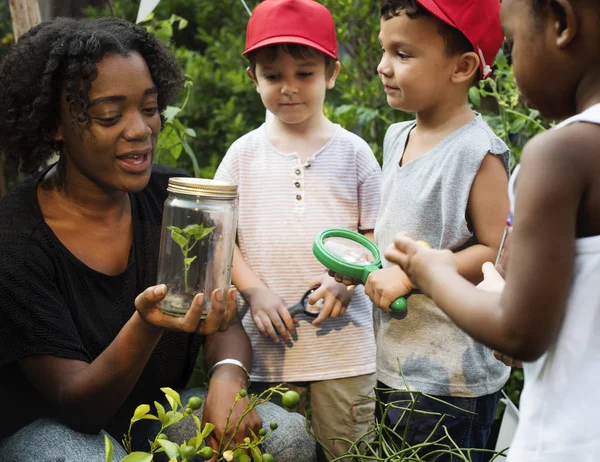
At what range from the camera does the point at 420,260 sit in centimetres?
119

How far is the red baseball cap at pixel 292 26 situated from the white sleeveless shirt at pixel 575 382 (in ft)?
4.06

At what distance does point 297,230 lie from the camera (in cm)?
225

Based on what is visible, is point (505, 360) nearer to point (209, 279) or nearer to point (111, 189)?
point (209, 279)

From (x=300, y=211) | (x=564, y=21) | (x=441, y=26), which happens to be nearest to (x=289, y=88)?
(x=300, y=211)

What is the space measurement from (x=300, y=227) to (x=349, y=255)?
1.19 ft

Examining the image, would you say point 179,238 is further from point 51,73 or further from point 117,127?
point 51,73

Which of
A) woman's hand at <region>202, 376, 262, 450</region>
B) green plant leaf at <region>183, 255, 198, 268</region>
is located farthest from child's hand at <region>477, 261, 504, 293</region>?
woman's hand at <region>202, 376, 262, 450</region>

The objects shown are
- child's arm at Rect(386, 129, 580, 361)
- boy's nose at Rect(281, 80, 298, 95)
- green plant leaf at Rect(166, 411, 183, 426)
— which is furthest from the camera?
boy's nose at Rect(281, 80, 298, 95)

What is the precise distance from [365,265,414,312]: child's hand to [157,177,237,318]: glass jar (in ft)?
1.11

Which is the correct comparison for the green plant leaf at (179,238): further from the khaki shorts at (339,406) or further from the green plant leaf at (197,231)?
the khaki shorts at (339,406)

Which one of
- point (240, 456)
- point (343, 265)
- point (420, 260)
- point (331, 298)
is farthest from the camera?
point (331, 298)

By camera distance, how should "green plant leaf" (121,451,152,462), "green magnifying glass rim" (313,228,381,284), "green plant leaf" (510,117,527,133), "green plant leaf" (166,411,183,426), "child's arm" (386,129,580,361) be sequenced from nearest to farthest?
"child's arm" (386,129,580,361) < "green plant leaf" (121,451,152,462) < "green plant leaf" (166,411,183,426) < "green magnifying glass rim" (313,228,381,284) < "green plant leaf" (510,117,527,133)

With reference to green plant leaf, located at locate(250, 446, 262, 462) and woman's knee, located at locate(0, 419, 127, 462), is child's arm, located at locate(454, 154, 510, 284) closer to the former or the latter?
green plant leaf, located at locate(250, 446, 262, 462)

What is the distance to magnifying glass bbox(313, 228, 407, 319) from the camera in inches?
72.4
